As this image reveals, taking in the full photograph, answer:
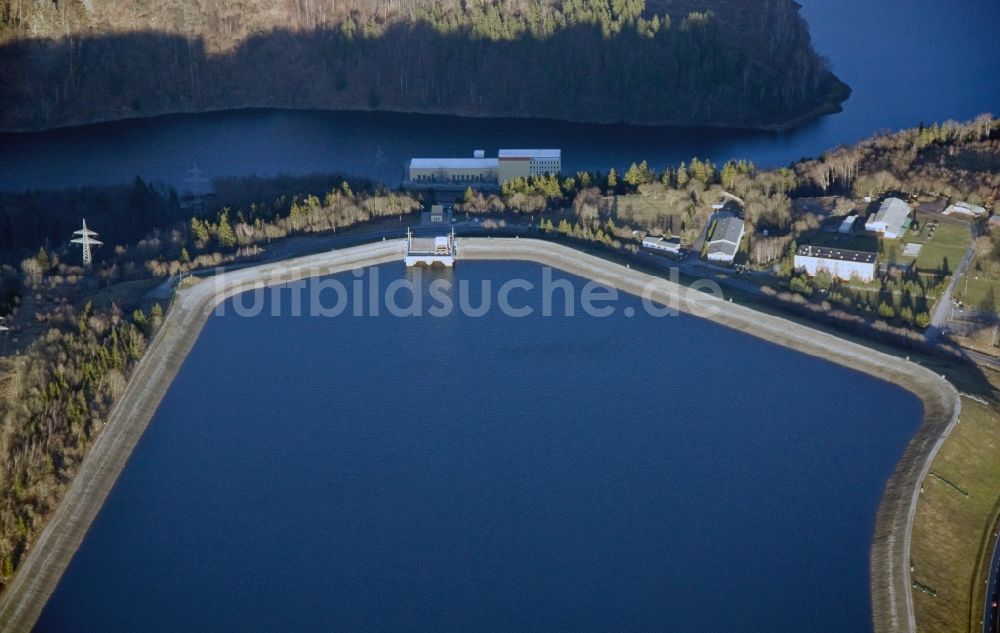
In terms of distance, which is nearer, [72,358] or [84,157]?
[72,358]

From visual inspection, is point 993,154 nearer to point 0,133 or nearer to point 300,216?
point 300,216

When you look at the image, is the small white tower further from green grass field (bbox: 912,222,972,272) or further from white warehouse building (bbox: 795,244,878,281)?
green grass field (bbox: 912,222,972,272)

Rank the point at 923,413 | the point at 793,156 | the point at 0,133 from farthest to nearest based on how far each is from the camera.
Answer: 1. the point at 0,133
2. the point at 793,156
3. the point at 923,413

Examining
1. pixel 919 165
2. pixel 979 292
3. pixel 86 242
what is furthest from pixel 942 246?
pixel 86 242

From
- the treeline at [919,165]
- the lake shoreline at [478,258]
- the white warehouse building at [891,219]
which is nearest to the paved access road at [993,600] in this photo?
the lake shoreline at [478,258]

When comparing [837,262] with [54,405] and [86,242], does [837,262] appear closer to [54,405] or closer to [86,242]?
[54,405]

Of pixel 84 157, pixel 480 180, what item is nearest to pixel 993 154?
pixel 480 180

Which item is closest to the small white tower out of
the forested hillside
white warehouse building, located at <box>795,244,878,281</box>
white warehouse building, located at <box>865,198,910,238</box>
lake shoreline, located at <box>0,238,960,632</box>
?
lake shoreline, located at <box>0,238,960,632</box>
